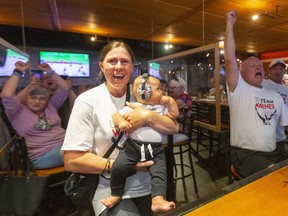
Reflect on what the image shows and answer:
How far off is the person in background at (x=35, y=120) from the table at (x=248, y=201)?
1.64 metres

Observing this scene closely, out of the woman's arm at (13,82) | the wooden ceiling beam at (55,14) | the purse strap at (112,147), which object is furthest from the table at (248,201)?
the wooden ceiling beam at (55,14)

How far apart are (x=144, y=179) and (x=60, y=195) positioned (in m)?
2.19

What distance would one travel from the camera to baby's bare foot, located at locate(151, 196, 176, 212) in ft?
3.37

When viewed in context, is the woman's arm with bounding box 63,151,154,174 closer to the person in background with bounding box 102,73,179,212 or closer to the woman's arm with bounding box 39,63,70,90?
the person in background with bounding box 102,73,179,212

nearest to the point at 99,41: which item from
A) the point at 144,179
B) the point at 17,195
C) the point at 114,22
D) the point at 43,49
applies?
the point at 43,49

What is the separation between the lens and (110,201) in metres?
1.01

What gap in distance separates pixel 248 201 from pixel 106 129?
0.73m

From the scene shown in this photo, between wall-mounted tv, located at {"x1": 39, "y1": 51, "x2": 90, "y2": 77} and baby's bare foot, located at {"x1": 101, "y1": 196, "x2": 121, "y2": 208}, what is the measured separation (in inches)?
216

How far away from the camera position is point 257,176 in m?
1.17

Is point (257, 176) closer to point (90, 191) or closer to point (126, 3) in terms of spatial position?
point (90, 191)

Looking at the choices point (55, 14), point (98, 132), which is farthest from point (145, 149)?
point (55, 14)

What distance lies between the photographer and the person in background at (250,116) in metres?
1.95

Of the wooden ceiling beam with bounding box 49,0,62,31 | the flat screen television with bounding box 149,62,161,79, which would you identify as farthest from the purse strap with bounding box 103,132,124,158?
the flat screen television with bounding box 149,62,161,79

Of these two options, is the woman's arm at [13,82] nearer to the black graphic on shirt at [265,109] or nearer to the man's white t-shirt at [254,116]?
the man's white t-shirt at [254,116]
